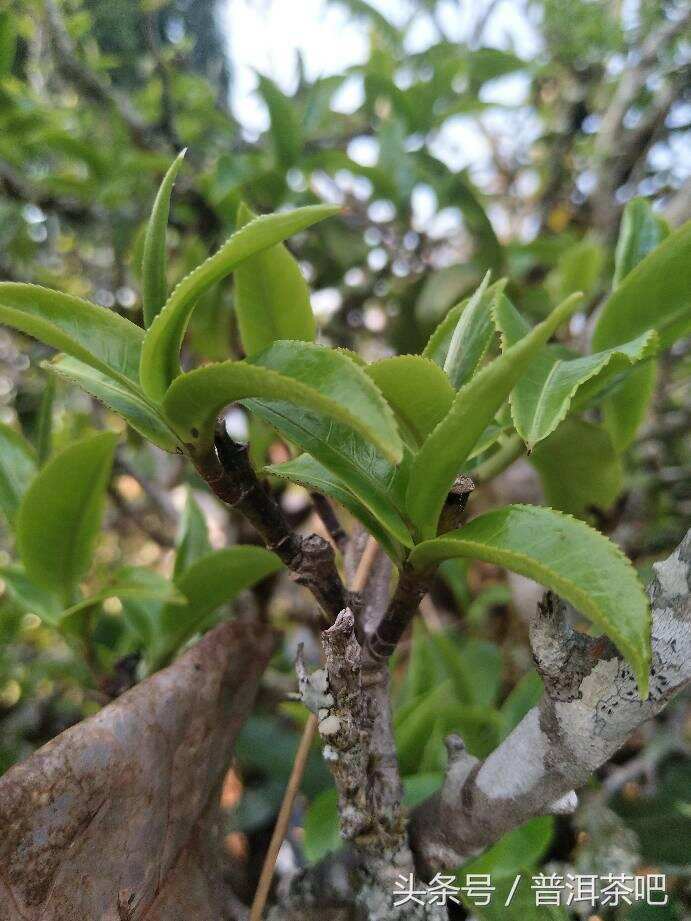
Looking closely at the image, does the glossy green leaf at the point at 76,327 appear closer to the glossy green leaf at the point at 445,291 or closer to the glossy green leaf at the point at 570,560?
the glossy green leaf at the point at 570,560

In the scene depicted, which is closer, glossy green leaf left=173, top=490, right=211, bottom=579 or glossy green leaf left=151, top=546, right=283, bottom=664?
glossy green leaf left=151, top=546, right=283, bottom=664

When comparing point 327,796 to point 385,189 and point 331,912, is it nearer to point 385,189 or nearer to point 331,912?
point 331,912

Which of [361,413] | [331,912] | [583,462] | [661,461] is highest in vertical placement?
[361,413]

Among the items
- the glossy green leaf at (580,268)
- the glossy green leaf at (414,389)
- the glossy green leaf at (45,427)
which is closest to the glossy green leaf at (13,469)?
the glossy green leaf at (45,427)

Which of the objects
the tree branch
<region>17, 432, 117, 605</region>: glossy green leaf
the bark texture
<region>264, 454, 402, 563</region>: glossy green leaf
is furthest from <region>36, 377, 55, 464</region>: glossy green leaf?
the tree branch

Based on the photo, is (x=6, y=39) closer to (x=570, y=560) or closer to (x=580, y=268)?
(x=580, y=268)

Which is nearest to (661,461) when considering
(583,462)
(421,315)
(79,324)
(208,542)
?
(421,315)

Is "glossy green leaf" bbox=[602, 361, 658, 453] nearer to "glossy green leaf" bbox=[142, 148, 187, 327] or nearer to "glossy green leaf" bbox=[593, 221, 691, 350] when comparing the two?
"glossy green leaf" bbox=[593, 221, 691, 350]

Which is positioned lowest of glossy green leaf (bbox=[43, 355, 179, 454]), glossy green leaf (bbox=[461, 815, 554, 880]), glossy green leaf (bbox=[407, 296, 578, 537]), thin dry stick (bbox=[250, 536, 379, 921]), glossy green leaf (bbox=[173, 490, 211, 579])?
glossy green leaf (bbox=[461, 815, 554, 880])
